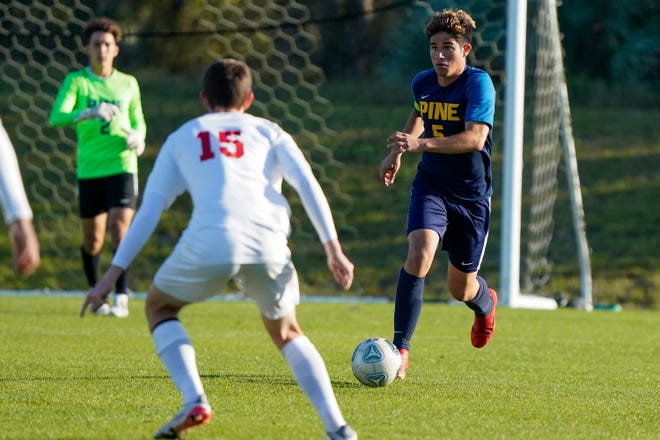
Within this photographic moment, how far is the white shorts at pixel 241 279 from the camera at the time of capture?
4.17 meters

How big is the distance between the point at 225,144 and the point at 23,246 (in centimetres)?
81

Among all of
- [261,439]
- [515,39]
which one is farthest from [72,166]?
[261,439]

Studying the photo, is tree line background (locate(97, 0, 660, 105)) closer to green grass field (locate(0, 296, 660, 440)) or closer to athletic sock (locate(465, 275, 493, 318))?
green grass field (locate(0, 296, 660, 440))

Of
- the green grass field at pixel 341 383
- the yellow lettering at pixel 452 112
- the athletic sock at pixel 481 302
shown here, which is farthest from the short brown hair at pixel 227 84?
the athletic sock at pixel 481 302

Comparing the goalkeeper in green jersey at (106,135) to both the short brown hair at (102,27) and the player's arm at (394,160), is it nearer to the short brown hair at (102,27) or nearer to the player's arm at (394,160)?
the short brown hair at (102,27)

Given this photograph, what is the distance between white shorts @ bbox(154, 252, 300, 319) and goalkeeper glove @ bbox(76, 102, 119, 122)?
470 cm

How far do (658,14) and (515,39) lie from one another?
408 inches

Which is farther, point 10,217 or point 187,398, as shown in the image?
point 187,398

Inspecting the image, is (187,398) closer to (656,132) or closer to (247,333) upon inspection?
(247,333)

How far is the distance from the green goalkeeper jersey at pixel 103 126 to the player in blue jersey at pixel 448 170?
137 inches

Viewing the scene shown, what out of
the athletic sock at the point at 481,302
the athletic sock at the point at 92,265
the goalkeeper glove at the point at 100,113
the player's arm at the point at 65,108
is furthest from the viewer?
the athletic sock at the point at 92,265

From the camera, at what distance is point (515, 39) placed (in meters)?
11.1

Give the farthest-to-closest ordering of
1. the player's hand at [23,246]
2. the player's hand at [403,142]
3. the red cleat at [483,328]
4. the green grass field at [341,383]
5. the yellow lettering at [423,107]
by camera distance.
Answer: the red cleat at [483,328]
the yellow lettering at [423,107]
the player's hand at [403,142]
the green grass field at [341,383]
the player's hand at [23,246]

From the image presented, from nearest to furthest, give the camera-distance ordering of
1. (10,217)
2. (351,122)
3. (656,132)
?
(10,217) → (351,122) → (656,132)
